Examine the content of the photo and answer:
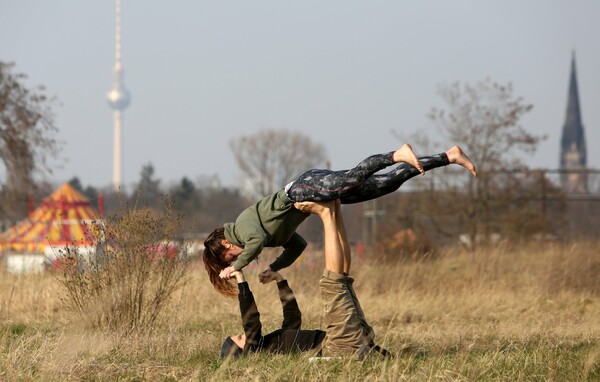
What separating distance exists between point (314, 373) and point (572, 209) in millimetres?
29102

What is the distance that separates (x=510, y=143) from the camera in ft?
90.6

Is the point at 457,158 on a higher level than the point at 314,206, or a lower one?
higher

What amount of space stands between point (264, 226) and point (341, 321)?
1001mm

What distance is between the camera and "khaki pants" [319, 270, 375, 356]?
7098 mm

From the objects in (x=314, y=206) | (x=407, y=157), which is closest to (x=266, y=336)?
(x=314, y=206)

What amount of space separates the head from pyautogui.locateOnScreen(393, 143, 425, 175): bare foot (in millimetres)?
1748

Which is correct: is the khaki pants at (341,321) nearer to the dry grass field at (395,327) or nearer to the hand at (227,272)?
the dry grass field at (395,327)

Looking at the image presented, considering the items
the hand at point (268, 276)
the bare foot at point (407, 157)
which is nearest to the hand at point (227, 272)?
the hand at point (268, 276)

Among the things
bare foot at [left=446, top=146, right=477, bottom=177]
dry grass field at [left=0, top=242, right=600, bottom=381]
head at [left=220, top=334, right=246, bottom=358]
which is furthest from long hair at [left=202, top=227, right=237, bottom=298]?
bare foot at [left=446, top=146, right=477, bottom=177]

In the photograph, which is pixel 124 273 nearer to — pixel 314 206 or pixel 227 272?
pixel 227 272

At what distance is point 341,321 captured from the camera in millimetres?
7113

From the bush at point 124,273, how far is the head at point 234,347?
5.11ft

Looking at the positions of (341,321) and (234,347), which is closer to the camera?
(341,321)

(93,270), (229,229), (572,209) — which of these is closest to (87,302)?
(93,270)
